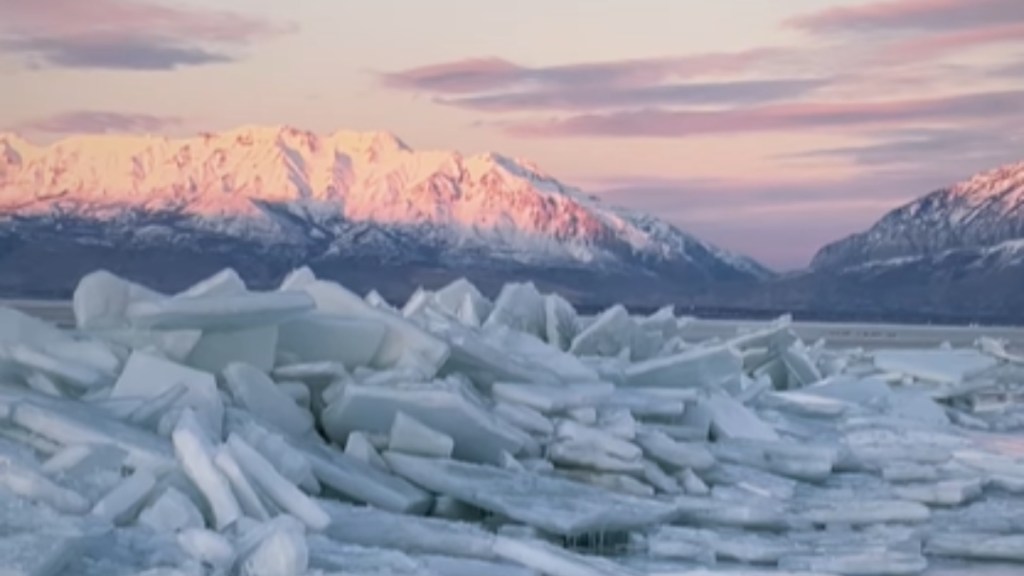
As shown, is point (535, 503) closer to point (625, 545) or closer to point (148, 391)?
point (625, 545)

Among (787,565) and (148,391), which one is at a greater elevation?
(148,391)

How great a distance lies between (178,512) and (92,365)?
218 cm

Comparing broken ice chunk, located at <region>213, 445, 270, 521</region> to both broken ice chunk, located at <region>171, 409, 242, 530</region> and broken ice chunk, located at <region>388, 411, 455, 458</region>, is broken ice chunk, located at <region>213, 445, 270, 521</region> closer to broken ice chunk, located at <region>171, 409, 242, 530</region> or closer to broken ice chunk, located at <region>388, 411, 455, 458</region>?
broken ice chunk, located at <region>171, 409, 242, 530</region>

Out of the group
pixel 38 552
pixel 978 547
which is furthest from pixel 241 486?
pixel 978 547

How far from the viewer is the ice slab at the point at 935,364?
19203 millimetres

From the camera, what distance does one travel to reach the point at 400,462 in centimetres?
877

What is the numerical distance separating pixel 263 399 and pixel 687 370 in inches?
178

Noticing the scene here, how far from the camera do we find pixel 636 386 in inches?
482

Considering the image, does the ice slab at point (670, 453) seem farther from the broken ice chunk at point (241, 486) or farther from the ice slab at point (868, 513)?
the broken ice chunk at point (241, 486)

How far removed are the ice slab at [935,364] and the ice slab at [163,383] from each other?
1185cm

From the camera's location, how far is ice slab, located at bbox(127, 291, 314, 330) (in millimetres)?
8852

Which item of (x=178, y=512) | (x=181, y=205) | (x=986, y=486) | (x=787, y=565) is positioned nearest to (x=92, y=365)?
(x=178, y=512)

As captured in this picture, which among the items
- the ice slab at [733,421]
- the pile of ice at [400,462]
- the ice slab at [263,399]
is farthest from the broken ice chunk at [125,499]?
the ice slab at [733,421]

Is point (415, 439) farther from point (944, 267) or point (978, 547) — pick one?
point (944, 267)
